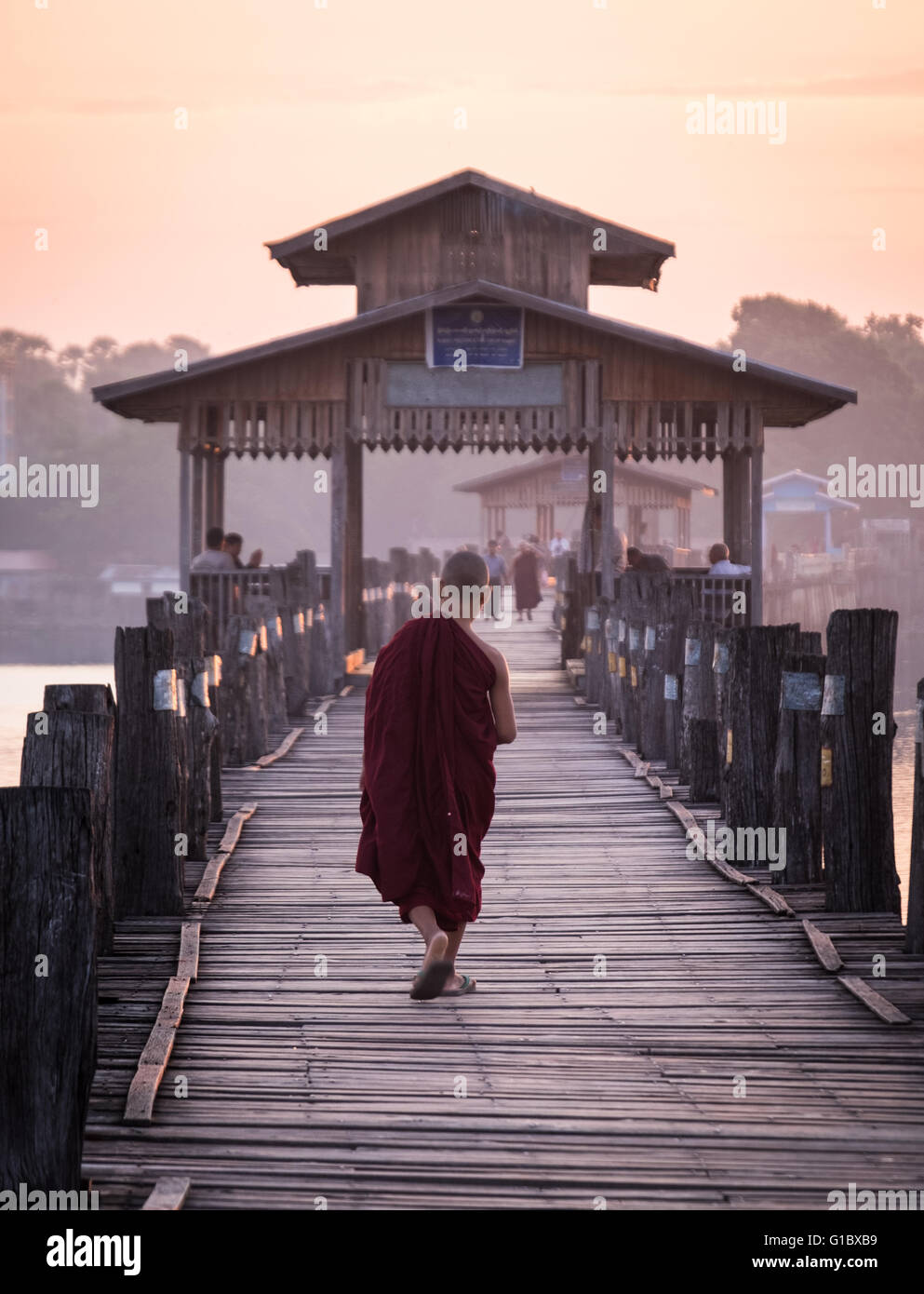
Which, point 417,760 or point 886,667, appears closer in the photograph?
point 417,760

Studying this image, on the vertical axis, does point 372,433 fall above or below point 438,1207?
above

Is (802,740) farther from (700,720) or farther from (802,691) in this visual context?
(700,720)

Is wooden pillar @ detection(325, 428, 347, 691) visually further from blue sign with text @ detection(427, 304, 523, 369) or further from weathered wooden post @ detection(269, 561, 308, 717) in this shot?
blue sign with text @ detection(427, 304, 523, 369)

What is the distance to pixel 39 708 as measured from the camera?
140ft

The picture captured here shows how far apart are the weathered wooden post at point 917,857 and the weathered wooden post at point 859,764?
79 centimetres

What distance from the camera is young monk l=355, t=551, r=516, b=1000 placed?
746 cm

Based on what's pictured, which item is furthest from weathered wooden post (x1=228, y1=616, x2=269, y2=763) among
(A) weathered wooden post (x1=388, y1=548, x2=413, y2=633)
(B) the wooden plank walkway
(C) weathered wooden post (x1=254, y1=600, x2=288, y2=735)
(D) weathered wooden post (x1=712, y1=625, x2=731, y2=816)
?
(A) weathered wooden post (x1=388, y1=548, x2=413, y2=633)

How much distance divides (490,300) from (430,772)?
13.8m

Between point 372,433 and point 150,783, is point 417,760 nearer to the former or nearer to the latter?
point 150,783

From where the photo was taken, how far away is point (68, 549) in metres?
101

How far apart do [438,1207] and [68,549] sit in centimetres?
9866

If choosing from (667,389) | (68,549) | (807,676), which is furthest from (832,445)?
(807,676)
